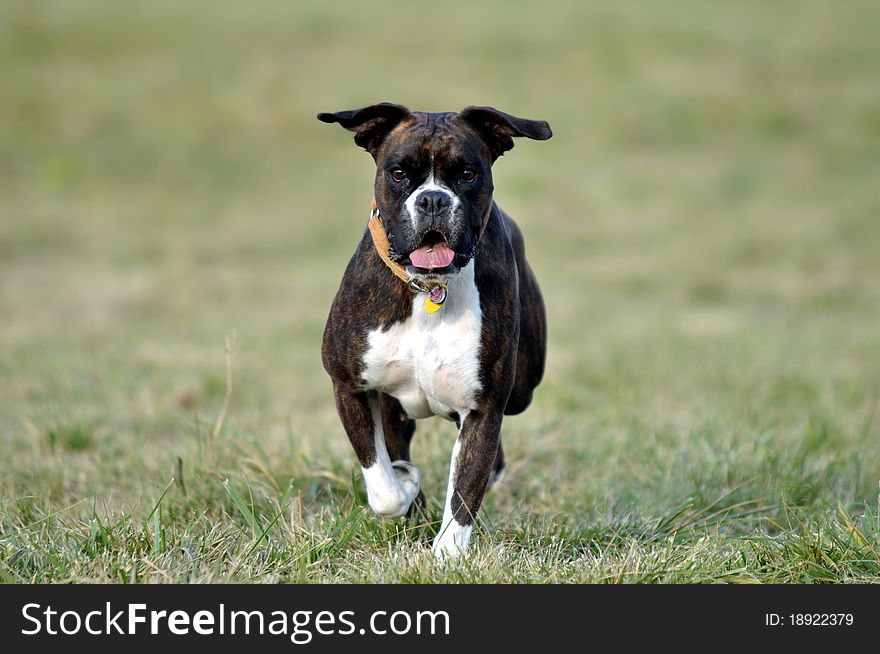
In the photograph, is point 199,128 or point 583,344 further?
point 199,128

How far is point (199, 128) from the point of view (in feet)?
77.9

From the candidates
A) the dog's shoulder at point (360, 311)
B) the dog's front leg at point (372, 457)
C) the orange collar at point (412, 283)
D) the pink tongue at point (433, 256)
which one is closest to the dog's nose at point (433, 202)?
the pink tongue at point (433, 256)

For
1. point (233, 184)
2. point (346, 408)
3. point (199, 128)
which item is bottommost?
point (346, 408)

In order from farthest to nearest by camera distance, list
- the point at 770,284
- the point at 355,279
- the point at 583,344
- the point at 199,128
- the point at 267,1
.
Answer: the point at 267,1
the point at 199,128
the point at 770,284
the point at 583,344
the point at 355,279

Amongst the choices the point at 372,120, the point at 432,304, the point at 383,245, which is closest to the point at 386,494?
the point at 432,304

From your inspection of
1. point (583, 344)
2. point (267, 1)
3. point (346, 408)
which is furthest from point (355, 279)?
point (267, 1)

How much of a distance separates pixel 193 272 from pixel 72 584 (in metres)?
11.8

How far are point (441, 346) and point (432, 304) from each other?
0.57 ft

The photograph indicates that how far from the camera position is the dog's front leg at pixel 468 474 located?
4145mm

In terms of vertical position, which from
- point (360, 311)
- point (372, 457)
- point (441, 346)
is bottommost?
point (372, 457)

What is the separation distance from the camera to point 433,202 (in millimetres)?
3932

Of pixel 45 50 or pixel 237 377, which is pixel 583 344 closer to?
pixel 237 377

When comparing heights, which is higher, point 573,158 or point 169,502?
point 573,158

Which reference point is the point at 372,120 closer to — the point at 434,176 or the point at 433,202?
the point at 434,176
